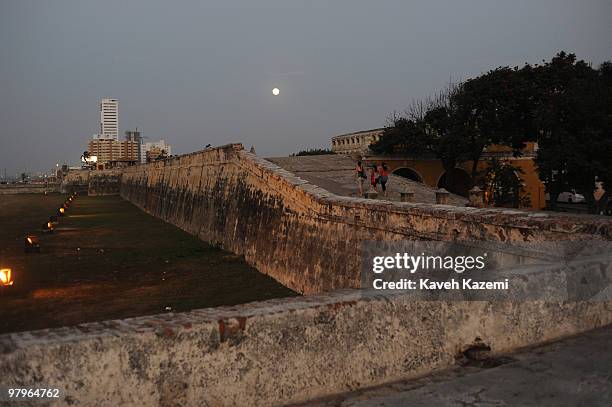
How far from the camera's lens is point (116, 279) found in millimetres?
12469

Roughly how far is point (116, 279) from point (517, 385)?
1117 cm

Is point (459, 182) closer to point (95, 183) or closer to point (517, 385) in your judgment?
point (517, 385)

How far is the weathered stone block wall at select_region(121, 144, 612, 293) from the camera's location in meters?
6.48

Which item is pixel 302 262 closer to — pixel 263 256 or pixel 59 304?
pixel 263 256

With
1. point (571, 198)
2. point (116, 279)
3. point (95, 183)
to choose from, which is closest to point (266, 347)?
point (116, 279)

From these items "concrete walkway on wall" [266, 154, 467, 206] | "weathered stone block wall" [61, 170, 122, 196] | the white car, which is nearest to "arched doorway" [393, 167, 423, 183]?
"concrete walkway on wall" [266, 154, 467, 206]

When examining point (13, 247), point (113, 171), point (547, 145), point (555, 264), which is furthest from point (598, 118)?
point (113, 171)

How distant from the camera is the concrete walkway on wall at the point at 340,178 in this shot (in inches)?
668

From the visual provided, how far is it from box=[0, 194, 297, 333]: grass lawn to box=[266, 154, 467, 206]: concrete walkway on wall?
4.96 m

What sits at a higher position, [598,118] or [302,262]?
[598,118]

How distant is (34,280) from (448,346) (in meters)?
11.9

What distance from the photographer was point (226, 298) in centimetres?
1055

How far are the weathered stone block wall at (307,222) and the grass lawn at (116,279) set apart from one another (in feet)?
2.30

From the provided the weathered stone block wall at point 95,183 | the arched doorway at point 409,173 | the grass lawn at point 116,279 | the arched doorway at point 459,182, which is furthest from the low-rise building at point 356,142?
the weathered stone block wall at point 95,183
